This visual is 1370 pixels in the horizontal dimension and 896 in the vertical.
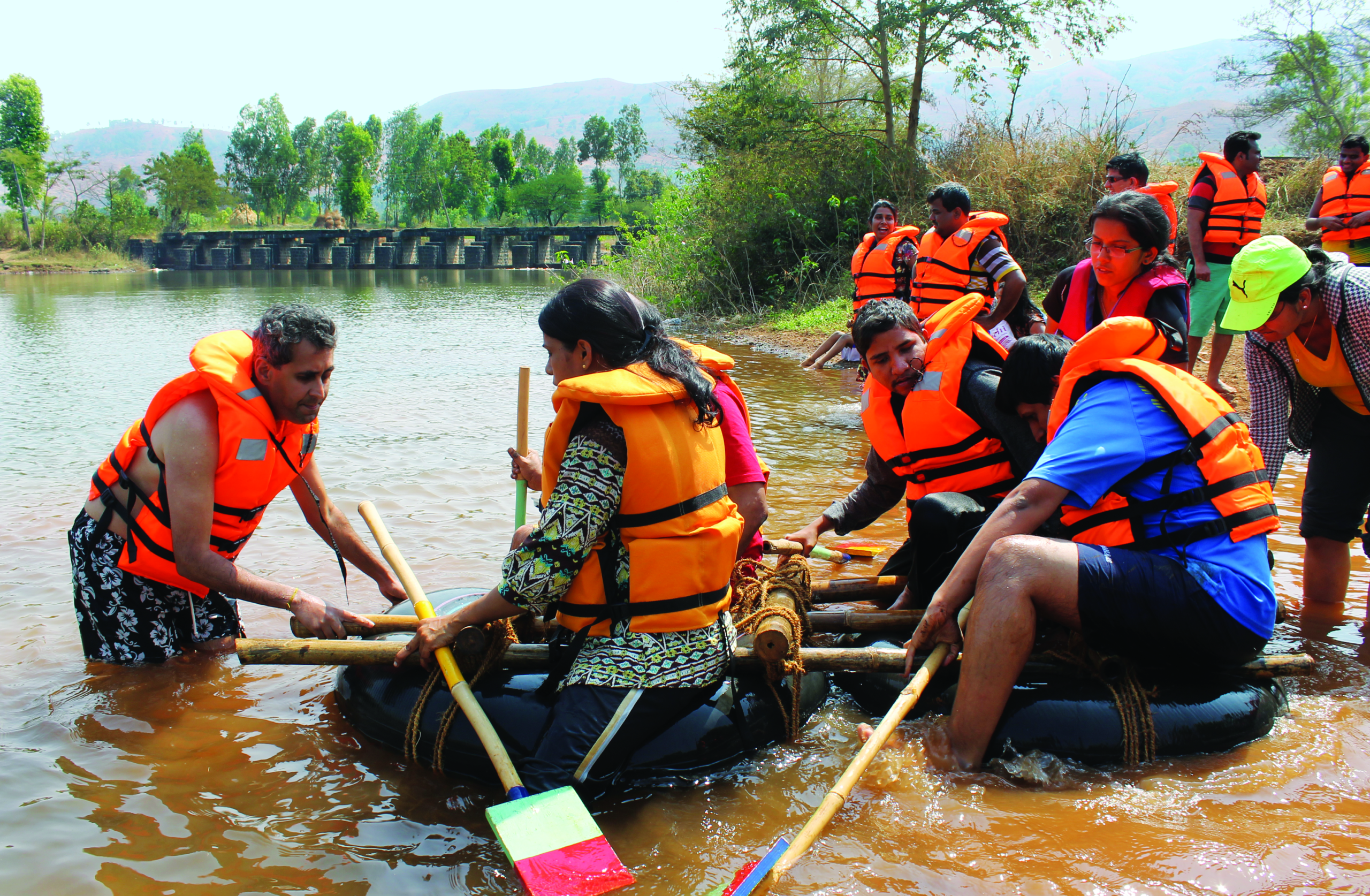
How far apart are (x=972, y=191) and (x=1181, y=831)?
48.9 feet

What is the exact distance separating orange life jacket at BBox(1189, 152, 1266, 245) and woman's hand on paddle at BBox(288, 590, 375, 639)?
7422 millimetres

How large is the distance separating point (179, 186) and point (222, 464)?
269ft

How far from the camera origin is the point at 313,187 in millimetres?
95438

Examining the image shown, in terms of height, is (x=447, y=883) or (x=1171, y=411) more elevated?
(x=1171, y=411)

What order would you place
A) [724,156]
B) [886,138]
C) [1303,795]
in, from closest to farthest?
[1303,795]
[886,138]
[724,156]

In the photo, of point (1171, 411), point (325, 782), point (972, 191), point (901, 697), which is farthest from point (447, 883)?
point (972, 191)

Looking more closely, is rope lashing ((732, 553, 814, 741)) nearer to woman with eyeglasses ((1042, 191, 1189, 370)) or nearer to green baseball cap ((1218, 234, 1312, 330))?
green baseball cap ((1218, 234, 1312, 330))

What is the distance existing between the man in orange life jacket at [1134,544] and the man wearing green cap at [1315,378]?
0.89m

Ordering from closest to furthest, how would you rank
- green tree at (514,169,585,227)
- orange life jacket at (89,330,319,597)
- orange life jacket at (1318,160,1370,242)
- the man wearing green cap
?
orange life jacket at (89,330,319,597) < the man wearing green cap < orange life jacket at (1318,160,1370,242) < green tree at (514,169,585,227)

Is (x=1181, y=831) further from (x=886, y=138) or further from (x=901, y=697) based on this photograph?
(x=886, y=138)

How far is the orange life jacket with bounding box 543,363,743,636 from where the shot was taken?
268cm

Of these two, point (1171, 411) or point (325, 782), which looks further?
point (325, 782)

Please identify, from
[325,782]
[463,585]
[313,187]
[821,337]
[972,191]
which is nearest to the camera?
[325,782]

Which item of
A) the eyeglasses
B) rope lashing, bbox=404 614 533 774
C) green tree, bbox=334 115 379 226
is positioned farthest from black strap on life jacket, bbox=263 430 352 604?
green tree, bbox=334 115 379 226
